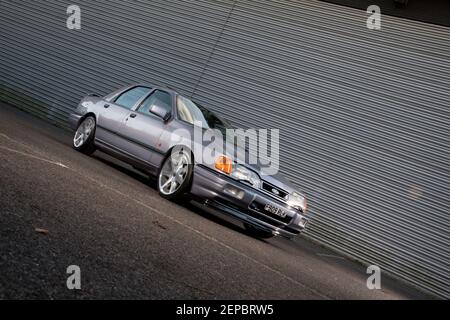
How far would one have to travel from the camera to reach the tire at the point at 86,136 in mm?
9703

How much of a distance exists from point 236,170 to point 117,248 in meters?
3.20

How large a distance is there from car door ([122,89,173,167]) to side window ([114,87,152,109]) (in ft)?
0.71

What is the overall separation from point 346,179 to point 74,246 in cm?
819

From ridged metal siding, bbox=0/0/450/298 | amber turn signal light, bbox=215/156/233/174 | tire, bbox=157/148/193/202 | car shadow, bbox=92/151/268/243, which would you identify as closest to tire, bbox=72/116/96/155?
car shadow, bbox=92/151/268/243

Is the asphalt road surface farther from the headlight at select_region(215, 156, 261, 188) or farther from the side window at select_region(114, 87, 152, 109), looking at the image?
the side window at select_region(114, 87, 152, 109)

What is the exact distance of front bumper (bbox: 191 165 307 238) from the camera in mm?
7141

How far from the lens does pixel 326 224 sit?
452 inches

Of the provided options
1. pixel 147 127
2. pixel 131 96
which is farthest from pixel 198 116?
pixel 131 96

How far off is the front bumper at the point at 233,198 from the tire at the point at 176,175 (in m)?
0.10

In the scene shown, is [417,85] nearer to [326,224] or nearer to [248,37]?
[326,224]

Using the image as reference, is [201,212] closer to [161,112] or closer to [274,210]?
[274,210]

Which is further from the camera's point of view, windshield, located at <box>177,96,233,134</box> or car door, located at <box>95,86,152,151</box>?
car door, located at <box>95,86,152,151</box>

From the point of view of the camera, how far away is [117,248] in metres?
4.19
